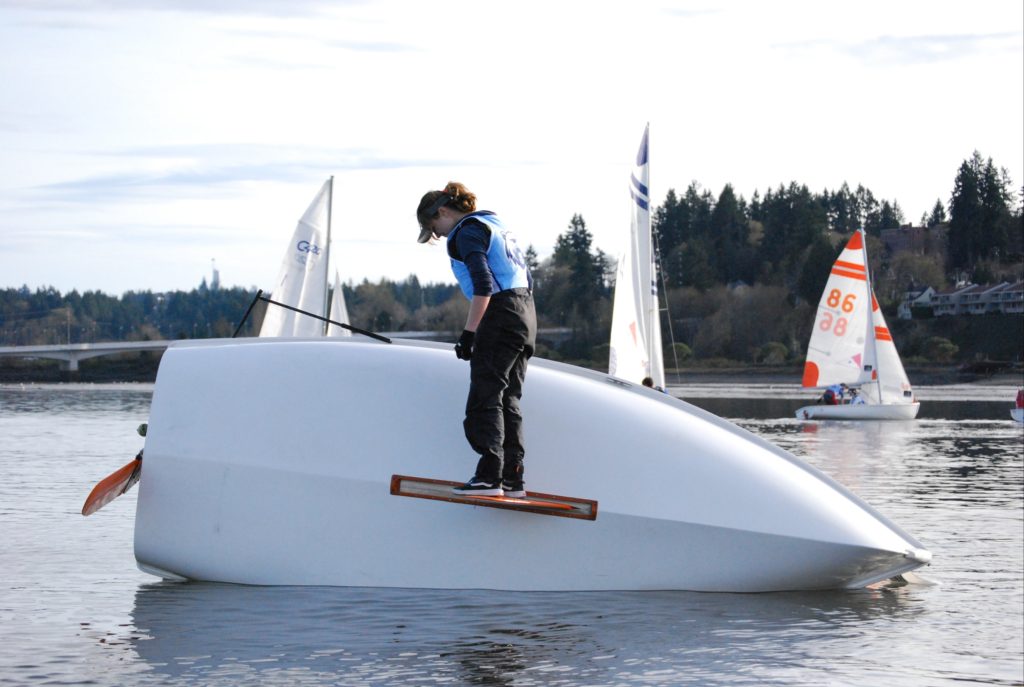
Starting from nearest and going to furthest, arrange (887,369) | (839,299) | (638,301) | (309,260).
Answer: (638,301) < (309,260) < (887,369) < (839,299)

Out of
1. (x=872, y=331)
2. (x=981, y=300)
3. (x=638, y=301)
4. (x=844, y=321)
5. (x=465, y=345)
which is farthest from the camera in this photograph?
(x=981, y=300)

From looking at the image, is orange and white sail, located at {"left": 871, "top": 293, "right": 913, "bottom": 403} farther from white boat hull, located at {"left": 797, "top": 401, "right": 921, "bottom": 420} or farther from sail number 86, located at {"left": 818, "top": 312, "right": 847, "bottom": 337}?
white boat hull, located at {"left": 797, "top": 401, "right": 921, "bottom": 420}

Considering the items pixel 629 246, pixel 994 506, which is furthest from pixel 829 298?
pixel 994 506

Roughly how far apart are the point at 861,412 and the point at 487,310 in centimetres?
4694

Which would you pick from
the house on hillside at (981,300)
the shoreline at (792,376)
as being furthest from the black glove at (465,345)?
the house on hillside at (981,300)

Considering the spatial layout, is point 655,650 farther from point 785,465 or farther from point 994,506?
point 994,506

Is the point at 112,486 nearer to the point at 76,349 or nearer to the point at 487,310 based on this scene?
the point at 487,310

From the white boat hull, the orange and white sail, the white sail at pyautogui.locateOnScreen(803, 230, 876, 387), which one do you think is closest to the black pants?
the white boat hull

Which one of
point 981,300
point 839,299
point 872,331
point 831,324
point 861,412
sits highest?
point 981,300

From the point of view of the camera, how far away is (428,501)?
9.47 metres

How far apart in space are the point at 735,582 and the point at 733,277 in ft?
575

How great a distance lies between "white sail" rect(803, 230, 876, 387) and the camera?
5822 cm

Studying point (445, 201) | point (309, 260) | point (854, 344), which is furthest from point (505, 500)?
point (854, 344)

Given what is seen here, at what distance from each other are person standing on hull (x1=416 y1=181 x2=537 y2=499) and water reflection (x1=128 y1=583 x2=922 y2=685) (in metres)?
0.94
